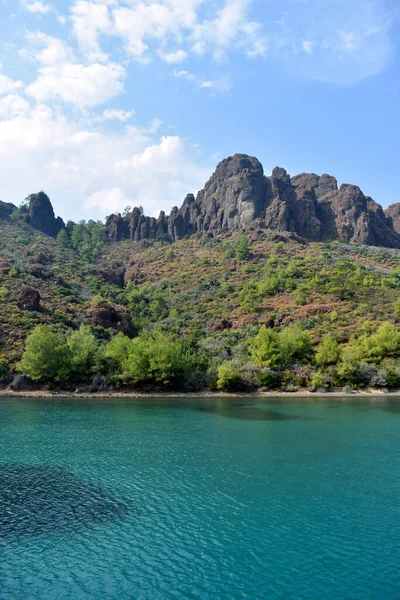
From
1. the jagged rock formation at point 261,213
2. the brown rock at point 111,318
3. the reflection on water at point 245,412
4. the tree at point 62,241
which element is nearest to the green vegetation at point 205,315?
the brown rock at point 111,318

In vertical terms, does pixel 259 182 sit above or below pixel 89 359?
above

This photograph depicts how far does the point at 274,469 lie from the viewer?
1193 inches

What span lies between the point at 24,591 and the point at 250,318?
83626 millimetres

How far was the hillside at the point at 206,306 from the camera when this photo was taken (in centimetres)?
7431

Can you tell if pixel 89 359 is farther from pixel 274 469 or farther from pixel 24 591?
pixel 24 591

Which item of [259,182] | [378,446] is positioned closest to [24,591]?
[378,446]

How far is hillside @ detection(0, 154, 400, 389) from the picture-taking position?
7431cm

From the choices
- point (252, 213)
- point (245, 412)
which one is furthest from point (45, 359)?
point (252, 213)

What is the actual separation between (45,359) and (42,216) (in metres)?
117

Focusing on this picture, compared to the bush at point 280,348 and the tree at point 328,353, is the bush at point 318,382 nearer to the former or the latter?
the tree at point 328,353

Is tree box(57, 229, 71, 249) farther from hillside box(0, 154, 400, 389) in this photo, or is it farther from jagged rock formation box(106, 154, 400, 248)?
jagged rock formation box(106, 154, 400, 248)

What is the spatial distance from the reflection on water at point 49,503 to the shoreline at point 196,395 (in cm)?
4086

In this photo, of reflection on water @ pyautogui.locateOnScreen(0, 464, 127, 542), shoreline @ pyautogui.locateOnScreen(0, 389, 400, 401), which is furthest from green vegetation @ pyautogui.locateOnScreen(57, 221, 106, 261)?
reflection on water @ pyautogui.locateOnScreen(0, 464, 127, 542)

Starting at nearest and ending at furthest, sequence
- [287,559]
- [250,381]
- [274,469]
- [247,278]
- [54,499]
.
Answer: [287,559]
[54,499]
[274,469]
[250,381]
[247,278]
